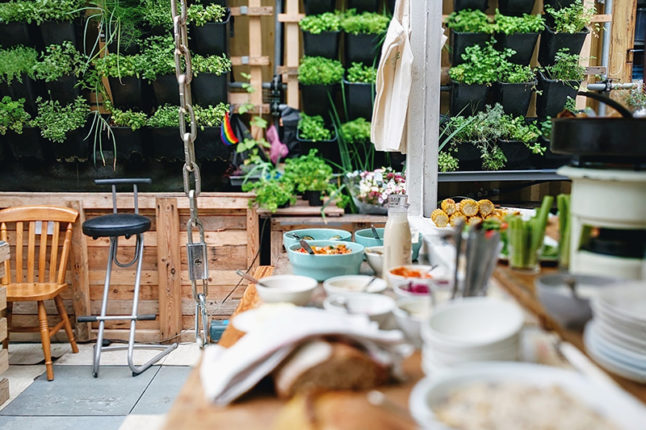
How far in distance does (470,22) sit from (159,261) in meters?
2.94

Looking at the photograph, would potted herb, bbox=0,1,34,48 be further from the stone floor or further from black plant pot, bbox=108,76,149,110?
the stone floor

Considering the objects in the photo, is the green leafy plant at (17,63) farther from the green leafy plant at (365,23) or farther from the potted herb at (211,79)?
the green leafy plant at (365,23)

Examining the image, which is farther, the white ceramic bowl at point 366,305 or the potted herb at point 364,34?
the potted herb at point 364,34

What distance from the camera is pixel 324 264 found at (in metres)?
2.02

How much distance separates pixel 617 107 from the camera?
1.53m

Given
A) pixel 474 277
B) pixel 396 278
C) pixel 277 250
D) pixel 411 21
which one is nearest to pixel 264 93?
pixel 277 250

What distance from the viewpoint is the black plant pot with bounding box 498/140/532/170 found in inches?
172

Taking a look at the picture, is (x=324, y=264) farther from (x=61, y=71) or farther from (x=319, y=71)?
(x=61, y=71)

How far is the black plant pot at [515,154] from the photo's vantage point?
4.37m

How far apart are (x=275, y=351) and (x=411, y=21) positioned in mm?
2451

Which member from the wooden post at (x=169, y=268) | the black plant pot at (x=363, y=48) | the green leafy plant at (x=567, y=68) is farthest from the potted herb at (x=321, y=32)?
the green leafy plant at (x=567, y=68)

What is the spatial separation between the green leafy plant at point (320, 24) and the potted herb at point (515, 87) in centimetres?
130

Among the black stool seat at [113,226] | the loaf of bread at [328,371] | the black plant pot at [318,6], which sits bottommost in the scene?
the black stool seat at [113,226]

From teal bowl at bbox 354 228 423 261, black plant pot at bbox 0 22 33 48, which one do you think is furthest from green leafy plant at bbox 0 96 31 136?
teal bowl at bbox 354 228 423 261
